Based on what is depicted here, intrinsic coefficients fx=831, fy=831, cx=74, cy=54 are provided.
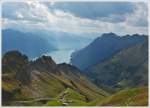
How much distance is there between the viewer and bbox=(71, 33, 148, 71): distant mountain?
10297 mm

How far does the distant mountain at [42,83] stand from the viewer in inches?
408

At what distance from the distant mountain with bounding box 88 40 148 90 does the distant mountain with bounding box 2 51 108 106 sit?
0.50 feet

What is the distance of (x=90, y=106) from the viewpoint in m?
10.3

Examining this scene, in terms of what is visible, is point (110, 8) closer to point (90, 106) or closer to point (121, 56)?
point (121, 56)

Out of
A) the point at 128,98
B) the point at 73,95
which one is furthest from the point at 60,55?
the point at 128,98

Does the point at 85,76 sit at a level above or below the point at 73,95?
above

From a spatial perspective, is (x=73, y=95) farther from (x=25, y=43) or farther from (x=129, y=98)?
(x=25, y=43)

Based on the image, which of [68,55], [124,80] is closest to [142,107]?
[124,80]

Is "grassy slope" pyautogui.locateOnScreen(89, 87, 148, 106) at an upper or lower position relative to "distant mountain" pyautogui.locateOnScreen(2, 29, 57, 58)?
lower

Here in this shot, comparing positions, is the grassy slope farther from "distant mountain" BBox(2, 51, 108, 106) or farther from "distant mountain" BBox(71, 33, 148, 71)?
"distant mountain" BBox(71, 33, 148, 71)

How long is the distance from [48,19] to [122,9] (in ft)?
3.06

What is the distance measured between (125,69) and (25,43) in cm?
130

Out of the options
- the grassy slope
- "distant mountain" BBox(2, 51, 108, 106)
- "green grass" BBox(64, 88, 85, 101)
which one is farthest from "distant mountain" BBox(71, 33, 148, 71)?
the grassy slope

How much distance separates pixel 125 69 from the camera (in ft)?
34.1
